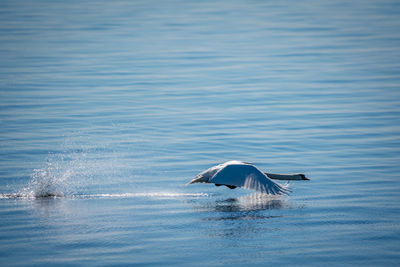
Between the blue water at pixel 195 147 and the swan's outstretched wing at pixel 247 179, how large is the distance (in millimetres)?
282

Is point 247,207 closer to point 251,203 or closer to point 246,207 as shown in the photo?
point 246,207

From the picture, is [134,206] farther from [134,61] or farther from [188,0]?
[188,0]

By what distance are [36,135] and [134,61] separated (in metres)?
14.6

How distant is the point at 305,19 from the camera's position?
4634 cm

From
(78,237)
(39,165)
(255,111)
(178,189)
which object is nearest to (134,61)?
(255,111)

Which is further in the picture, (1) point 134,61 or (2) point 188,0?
(2) point 188,0

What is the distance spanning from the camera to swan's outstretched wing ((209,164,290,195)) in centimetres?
1191

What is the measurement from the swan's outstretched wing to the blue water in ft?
0.92

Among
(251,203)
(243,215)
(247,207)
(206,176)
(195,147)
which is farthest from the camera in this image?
(195,147)

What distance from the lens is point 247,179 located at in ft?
39.5

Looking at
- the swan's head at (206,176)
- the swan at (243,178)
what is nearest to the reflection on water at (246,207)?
the swan at (243,178)

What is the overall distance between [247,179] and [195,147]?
424 cm

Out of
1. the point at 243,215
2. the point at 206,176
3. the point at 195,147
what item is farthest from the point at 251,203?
the point at 195,147

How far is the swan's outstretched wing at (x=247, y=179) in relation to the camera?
39.1 ft
